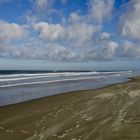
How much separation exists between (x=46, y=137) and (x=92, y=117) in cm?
322

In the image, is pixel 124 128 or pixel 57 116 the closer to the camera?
pixel 124 128

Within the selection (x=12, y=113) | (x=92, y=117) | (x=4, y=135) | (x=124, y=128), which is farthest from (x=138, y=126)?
(x=12, y=113)

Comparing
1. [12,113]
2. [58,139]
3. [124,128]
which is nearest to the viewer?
[58,139]

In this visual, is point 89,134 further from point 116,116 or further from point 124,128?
point 116,116

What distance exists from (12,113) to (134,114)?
19.5ft

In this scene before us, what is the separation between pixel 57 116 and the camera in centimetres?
1107

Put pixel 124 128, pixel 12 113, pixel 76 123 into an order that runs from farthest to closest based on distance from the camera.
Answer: pixel 12 113 < pixel 76 123 < pixel 124 128

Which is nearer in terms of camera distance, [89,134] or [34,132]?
[89,134]

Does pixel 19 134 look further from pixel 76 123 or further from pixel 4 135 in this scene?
pixel 76 123

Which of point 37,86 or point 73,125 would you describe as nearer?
point 73,125

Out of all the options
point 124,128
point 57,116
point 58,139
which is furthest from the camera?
point 57,116

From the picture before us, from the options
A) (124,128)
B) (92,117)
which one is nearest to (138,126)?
(124,128)

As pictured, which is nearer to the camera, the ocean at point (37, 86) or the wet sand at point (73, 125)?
the wet sand at point (73, 125)

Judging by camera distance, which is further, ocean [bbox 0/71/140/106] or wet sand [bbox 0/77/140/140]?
ocean [bbox 0/71/140/106]
